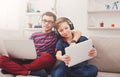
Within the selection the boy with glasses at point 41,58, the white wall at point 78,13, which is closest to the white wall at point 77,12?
the white wall at point 78,13

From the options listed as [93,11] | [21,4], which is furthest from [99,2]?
[21,4]

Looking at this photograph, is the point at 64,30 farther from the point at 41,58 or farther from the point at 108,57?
the point at 108,57

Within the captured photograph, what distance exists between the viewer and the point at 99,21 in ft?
10.8

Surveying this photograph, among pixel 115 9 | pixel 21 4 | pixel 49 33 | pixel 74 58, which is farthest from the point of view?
pixel 21 4

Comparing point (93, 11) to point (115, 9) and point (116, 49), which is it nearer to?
point (115, 9)

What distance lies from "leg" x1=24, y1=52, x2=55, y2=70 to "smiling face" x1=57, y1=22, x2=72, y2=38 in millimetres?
240

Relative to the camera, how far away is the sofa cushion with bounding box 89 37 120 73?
1.93 metres

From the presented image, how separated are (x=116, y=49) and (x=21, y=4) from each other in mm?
2220

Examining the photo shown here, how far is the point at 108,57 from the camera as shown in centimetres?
194

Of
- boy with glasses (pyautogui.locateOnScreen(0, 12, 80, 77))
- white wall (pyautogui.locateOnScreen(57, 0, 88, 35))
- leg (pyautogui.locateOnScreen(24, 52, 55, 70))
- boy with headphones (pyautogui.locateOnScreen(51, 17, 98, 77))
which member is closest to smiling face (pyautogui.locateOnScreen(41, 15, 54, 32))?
boy with glasses (pyautogui.locateOnScreen(0, 12, 80, 77))

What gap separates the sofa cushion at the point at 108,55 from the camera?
75.9 inches

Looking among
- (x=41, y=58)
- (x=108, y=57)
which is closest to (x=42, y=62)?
(x=41, y=58)

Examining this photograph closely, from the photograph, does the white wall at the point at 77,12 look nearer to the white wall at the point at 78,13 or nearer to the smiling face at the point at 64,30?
the white wall at the point at 78,13

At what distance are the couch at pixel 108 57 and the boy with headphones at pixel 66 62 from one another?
19 cm
